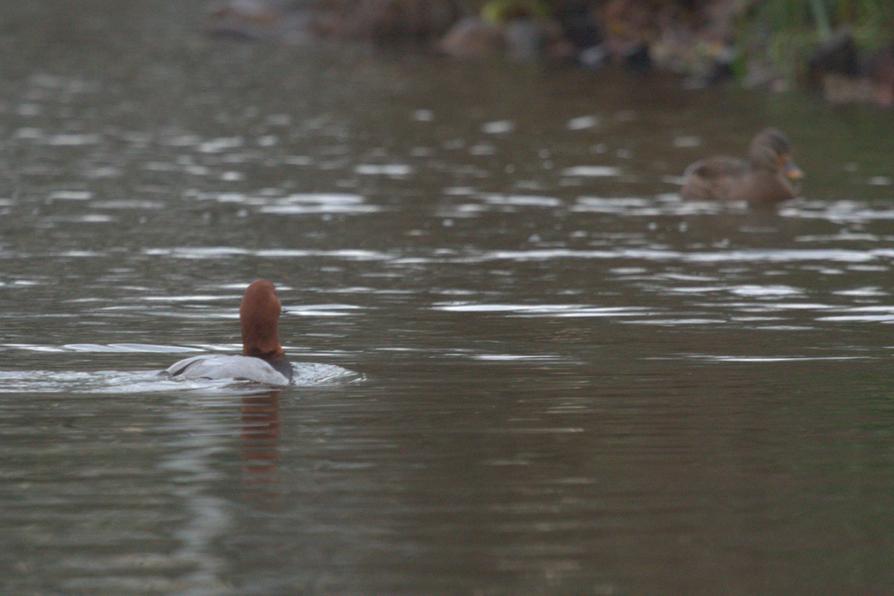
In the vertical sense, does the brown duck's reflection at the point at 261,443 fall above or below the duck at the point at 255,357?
below

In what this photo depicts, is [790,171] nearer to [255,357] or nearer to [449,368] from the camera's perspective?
[449,368]

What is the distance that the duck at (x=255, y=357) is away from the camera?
38.8 feet

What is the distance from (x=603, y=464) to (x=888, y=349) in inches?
159

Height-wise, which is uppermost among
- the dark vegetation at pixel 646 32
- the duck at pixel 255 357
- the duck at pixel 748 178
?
the dark vegetation at pixel 646 32

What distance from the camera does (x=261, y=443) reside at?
10.4m

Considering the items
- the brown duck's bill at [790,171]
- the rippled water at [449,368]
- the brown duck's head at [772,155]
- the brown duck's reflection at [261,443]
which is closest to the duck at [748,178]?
the brown duck's head at [772,155]

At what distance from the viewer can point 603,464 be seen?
991cm

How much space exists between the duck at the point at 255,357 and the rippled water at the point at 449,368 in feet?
0.33

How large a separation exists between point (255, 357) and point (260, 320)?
0.22 metres

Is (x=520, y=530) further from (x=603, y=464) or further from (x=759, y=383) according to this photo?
(x=759, y=383)

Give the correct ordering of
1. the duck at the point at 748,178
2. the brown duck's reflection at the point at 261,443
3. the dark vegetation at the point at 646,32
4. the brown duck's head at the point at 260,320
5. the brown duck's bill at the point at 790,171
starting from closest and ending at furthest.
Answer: the brown duck's reflection at the point at 261,443 → the brown duck's head at the point at 260,320 → the duck at the point at 748,178 → the brown duck's bill at the point at 790,171 → the dark vegetation at the point at 646,32

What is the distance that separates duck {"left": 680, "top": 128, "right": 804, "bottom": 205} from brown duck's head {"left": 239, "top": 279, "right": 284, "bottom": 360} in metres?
10.7

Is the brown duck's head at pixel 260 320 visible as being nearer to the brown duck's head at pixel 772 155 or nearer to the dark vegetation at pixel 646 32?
the brown duck's head at pixel 772 155

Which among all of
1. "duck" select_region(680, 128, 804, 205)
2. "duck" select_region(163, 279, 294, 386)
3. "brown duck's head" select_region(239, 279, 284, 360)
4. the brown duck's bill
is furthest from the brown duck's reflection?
the brown duck's bill
